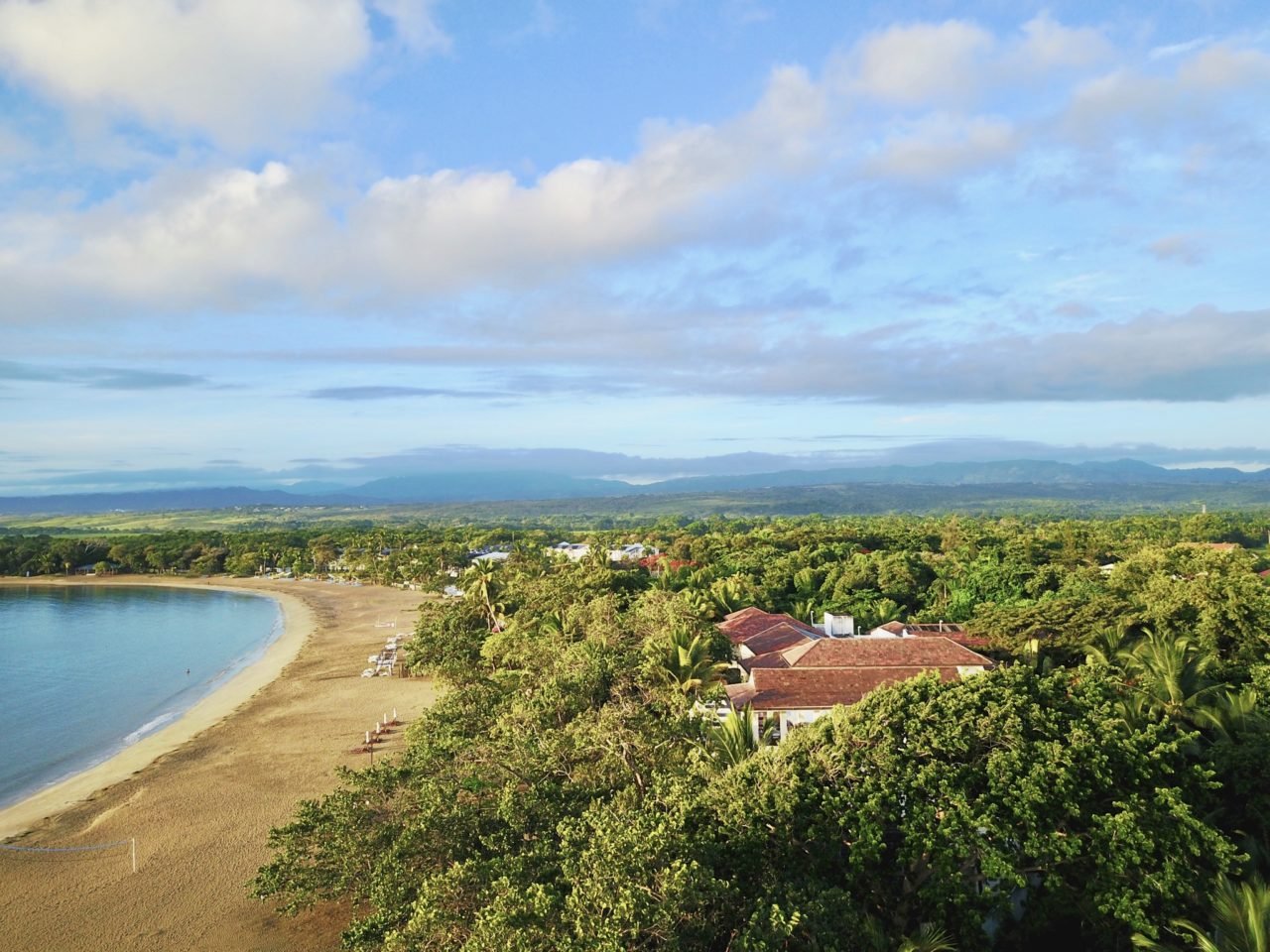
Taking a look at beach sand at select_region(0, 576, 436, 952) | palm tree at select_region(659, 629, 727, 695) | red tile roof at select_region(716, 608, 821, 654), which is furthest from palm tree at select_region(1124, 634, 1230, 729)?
beach sand at select_region(0, 576, 436, 952)

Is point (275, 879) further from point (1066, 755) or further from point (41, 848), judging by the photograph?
point (1066, 755)

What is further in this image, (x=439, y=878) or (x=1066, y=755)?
(x=1066, y=755)

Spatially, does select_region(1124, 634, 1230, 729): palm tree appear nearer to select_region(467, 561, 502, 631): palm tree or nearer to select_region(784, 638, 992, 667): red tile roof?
select_region(784, 638, 992, 667): red tile roof

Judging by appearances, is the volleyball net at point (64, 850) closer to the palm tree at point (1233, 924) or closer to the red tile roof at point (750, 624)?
the red tile roof at point (750, 624)

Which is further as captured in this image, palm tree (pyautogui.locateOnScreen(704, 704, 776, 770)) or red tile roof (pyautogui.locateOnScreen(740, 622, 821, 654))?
red tile roof (pyautogui.locateOnScreen(740, 622, 821, 654))

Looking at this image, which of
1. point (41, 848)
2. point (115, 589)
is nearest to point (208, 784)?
point (41, 848)
